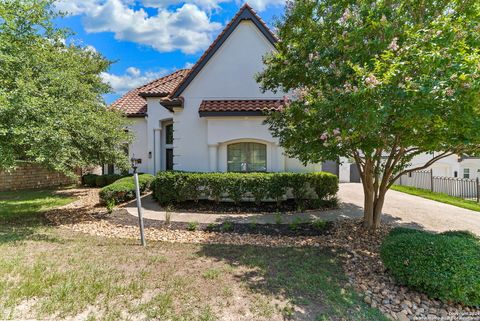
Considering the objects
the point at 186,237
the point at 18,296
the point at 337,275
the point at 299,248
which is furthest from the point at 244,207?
the point at 18,296

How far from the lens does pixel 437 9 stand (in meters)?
Answer: 5.43

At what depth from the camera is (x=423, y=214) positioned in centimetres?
923

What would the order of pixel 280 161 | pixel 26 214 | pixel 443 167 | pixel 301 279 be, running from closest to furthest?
pixel 301 279 → pixel 26 214 → pixel 280 161 → pixel 443 167

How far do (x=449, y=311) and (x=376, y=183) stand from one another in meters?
3.83

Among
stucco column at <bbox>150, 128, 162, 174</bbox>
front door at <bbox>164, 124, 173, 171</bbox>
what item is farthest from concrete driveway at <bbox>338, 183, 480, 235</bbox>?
stucco column at <bbox>150, 128, 162, 174</bbox>

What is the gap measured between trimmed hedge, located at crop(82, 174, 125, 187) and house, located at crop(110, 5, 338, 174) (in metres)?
6.79

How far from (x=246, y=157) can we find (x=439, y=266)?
329 inches

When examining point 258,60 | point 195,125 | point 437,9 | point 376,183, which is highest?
point 258,60

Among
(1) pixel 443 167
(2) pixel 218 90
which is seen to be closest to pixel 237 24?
(2) pixel 218 90

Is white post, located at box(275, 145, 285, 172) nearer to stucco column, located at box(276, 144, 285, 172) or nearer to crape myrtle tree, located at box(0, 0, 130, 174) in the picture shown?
stucco column, located at box(276, 144, 285, 172)

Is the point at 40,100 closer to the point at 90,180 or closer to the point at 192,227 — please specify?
the point at 192,227

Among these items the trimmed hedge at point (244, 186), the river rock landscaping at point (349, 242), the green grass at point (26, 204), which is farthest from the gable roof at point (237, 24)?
the green grass at point (26, 204)

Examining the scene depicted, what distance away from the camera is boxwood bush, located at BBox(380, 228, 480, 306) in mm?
3676

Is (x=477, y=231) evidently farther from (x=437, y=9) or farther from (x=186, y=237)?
(x=186, y=237)
